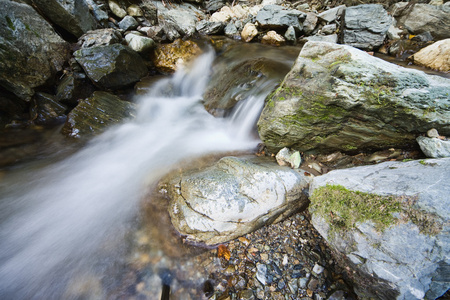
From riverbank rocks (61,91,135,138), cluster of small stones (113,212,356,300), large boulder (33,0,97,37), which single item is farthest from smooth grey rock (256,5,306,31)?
cluster of small stones (113,212,356,300)

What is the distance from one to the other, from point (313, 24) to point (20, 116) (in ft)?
44.2

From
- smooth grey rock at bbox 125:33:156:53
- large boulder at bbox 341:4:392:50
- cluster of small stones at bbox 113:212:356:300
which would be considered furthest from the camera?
large boulder at bbox 341:4:392:50

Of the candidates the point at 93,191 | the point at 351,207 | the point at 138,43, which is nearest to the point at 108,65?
the point at 138,43

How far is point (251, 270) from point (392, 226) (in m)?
1.80

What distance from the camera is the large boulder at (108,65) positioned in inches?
251

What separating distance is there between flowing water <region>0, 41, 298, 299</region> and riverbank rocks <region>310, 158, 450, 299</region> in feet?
9.14

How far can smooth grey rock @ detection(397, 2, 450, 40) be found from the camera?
8203 millimetres

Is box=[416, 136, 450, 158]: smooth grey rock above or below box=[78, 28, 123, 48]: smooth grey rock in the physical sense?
below

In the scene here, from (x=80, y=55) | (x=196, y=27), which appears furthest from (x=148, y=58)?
(x=196, y=27)

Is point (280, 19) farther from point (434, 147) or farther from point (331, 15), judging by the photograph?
point (434, 147)

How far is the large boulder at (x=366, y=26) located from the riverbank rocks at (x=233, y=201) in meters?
8.92

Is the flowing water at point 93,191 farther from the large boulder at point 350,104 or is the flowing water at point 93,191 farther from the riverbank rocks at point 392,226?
the riverbank rocks at point 392,226

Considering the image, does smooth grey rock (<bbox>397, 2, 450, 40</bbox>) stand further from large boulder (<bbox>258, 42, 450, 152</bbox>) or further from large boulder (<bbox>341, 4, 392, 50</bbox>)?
large boulder (<bbox>258, 42, 450, 152</bbox>)

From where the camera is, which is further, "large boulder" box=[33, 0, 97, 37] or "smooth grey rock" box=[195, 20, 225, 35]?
A: "smooth grey rock" box=[195, 20, 225, 35]
